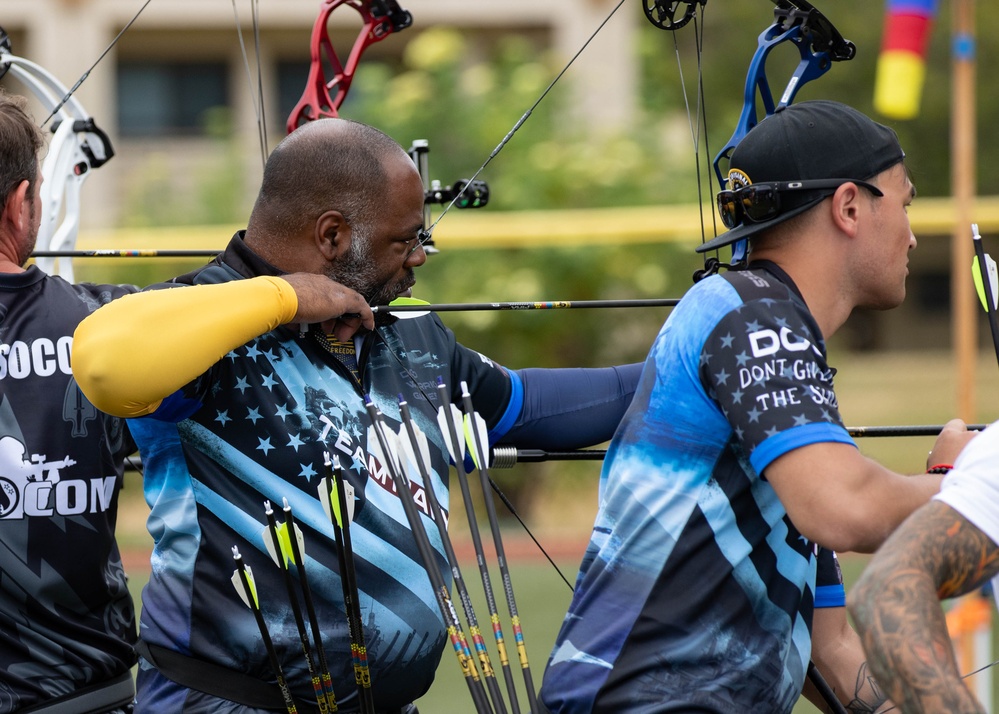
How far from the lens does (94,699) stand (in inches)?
107

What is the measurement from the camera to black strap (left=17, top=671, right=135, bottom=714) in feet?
8.68

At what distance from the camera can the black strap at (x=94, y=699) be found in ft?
8.68

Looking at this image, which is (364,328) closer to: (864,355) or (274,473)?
(274,473)

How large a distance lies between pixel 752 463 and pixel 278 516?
91 cm

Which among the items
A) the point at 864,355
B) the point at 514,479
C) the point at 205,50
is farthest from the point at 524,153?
the point at 864,355

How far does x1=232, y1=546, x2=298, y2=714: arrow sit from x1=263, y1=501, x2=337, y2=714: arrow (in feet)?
0.16

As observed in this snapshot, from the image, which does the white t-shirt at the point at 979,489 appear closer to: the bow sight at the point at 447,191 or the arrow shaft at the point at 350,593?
the arrow shaft at the point at 350,593

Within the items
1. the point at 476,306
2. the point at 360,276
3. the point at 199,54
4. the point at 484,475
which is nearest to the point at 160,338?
the point at 360,276

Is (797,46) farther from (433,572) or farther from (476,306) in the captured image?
(433,572)

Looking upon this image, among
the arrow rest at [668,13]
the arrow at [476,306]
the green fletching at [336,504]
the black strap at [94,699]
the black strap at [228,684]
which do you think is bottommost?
the black strap at [94,699]

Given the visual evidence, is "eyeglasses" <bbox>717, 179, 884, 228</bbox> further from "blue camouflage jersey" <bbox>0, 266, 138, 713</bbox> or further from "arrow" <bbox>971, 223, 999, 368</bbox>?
"blue camouflage jersey" <bbox>0, 266, 138, 713</bbox>

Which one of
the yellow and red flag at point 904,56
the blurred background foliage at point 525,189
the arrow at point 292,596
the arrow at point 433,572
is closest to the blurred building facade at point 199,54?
the blurred background foliage at point 525,189

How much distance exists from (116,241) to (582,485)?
3815mm

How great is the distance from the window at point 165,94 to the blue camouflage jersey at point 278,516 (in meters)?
15.7
